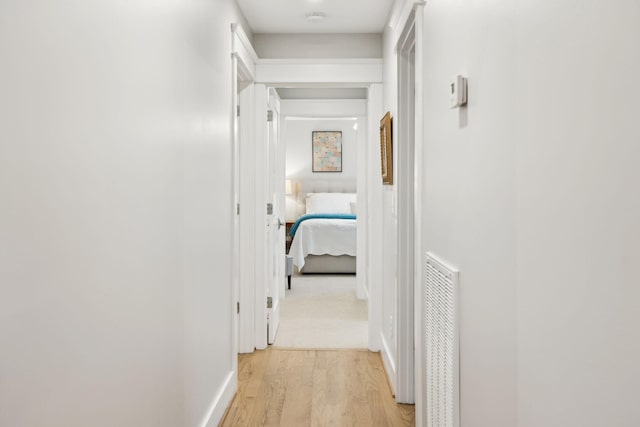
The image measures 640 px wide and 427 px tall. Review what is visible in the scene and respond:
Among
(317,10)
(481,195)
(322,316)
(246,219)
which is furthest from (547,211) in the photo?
(322,316)

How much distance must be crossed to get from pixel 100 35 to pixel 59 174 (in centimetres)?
41

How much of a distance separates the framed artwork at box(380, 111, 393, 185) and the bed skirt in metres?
3.83

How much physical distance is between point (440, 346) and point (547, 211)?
0.96m

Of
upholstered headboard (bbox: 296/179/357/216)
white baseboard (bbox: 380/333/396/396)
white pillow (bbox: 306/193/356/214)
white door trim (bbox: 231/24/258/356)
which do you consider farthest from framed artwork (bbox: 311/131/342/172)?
white baseboard (bbox: 380/333/396/396)

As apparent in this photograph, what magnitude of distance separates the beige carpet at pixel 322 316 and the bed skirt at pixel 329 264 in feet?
1.66

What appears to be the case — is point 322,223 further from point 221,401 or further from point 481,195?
point 481,195

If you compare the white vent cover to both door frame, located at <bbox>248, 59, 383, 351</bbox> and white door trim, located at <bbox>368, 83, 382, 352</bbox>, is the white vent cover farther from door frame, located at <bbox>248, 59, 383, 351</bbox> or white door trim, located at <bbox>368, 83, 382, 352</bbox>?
door frame, located at <bbox>248, 59, 383, 351</bbox>

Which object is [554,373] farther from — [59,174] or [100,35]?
[100,35]

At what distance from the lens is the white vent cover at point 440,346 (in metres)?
1.68

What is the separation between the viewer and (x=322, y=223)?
24.0 feet

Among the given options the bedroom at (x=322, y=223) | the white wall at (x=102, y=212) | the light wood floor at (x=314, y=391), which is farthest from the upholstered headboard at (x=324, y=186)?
the white wall at (x=102, y=212)

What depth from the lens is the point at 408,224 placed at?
2.98 meters

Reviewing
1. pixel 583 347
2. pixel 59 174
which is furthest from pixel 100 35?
pixel 583 347

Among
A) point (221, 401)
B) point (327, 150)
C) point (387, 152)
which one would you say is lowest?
point (221, 401)
